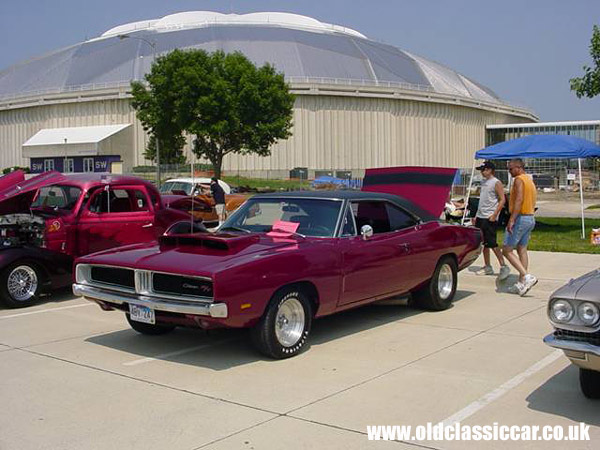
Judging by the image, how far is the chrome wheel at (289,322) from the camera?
6328 mm

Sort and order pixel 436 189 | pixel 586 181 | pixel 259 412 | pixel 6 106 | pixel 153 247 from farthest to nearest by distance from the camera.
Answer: pixel 6 106
pixel 586 181
pixel 436 189
pixel 153 247
pixel 259 412

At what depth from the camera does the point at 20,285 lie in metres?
9.27

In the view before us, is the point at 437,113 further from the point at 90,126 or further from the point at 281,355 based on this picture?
the point at 281,355

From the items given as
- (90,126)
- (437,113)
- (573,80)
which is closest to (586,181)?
(437,113)

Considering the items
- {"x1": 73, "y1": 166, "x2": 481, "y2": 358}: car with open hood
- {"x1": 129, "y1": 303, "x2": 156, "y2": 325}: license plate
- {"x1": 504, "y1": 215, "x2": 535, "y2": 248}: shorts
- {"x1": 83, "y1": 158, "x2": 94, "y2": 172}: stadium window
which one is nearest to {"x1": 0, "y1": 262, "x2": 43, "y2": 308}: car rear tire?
{"x1": 73, "y1": 166, "x2": 481, "y2": 358}: car with open hood

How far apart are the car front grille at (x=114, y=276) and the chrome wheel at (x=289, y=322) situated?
147 centimetres

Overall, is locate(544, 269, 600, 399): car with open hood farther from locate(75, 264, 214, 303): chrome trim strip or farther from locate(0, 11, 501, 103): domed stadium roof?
locate(0, 11, 501, 103): domed stadium roof

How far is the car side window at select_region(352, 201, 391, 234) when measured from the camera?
7.75 metres

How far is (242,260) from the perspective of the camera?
6.03 metres

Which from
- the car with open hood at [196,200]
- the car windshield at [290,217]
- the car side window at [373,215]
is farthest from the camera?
the car with open hood at [196,200]

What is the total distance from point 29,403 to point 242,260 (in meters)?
2.08

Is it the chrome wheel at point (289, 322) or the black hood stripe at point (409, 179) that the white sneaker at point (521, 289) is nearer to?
the black hood stripe at point (409, 179)

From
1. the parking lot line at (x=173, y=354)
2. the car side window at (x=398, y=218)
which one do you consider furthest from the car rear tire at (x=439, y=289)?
the parking lot line at (x=173, y=354)

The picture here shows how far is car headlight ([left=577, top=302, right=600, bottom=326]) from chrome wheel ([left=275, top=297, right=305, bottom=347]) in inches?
105
